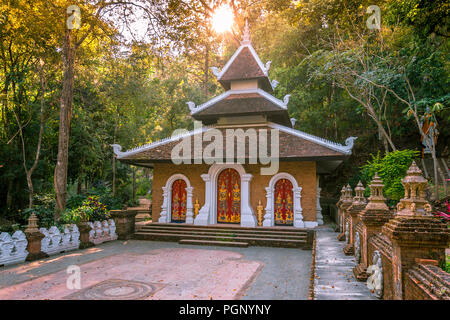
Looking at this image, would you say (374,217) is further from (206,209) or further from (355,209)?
(206,209)

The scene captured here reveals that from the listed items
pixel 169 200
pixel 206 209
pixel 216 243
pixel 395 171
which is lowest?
pixel 216 243

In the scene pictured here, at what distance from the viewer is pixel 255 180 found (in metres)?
14.6

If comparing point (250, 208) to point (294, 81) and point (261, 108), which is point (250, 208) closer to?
point (261, 108)

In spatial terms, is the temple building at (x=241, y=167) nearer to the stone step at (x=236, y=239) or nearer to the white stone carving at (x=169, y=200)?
the white stone carving at (x=169, y=200)

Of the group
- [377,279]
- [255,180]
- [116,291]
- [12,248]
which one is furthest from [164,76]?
[377,279]

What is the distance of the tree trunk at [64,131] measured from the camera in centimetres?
1252

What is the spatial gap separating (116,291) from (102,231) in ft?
22.5

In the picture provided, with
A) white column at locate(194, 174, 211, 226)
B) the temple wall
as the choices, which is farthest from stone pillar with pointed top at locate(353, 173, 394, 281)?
white column at locate(194, 174, 211, 226)

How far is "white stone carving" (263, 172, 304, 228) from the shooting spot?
1364cm

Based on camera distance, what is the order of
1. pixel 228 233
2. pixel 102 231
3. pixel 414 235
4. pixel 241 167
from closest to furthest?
pixel 414 235 → pixel 102 231 → pixel 228 233 → pixel 241 167

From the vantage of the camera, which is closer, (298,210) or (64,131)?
(64,131)

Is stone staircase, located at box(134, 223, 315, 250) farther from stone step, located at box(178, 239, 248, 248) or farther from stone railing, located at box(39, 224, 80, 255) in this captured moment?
stone railing, located at box(39, 224, 80, 255)

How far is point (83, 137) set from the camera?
1877 cm

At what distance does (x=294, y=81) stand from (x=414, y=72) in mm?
9464
